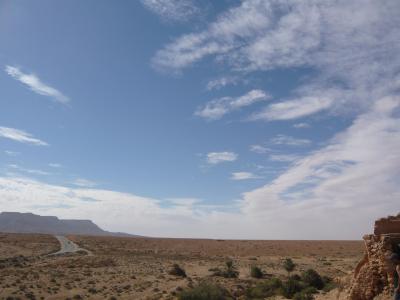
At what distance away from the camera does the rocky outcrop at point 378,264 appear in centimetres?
1409

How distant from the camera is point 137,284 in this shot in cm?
3569

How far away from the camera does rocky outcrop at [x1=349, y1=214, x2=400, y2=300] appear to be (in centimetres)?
1409

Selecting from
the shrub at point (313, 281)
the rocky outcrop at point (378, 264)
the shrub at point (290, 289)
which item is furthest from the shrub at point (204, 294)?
the rocky outcrop at point (378, 264)

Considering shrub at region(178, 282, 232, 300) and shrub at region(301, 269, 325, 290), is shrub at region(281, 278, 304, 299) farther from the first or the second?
shrub at region(178, 282, 232, 300)

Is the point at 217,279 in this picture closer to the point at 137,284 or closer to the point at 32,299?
the point at 137,284

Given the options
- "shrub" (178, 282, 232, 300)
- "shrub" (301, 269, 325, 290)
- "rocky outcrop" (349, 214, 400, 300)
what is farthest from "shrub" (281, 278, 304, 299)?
"rocky outcrop" (349, 214, 400, 300)

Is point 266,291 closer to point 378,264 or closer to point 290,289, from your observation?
point 290,289

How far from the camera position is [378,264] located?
14625mm

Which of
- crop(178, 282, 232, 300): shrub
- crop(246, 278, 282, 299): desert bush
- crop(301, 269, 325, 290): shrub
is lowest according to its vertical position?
crop(178, 282, 232, 300): shrub

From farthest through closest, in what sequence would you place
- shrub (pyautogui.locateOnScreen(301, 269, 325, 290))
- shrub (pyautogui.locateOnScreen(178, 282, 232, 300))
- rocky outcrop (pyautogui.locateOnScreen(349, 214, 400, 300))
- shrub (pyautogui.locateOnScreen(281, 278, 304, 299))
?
shrub (pyautogui.locateOnScreen(301, 269, 325, 290)) → shrub (pyautogui.locateOnScreen(178, 282, 232, 300)) → shrub (pyautogui.locateOnScreen(281, 278, 304, 299)) → rocky outcrop (pyautogui.locateOnScreen(349, 214, 400, 300))

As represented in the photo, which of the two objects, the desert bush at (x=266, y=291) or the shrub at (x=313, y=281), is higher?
the shrub at (x=313, y=281)

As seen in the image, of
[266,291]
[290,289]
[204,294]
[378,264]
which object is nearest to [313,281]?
[290,289]

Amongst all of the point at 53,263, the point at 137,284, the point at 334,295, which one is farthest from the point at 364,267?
the point at 53,263

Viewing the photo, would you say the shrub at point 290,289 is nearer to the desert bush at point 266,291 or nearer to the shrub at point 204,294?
the desert bush at point 266,291
